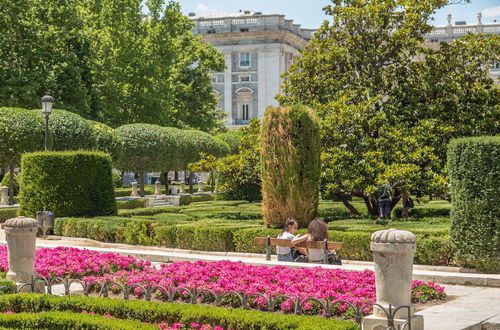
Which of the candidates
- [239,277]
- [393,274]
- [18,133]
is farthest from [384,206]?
[18,133]

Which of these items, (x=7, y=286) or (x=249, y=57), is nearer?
(x=7, y=286)

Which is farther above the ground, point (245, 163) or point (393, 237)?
point (245, 163)

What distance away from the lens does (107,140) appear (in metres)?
38.8

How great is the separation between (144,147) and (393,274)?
34765 mm

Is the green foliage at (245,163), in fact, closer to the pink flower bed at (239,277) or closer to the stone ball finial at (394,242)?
the pink flower bed at (239,277)

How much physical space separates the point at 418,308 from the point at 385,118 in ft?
41.1

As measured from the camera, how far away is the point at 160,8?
51500 millimetres

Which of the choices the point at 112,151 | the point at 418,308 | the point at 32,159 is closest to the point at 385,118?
the point at 32,159

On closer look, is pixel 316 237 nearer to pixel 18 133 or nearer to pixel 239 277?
pixel 239 277

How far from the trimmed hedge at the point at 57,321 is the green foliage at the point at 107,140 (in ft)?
93.1

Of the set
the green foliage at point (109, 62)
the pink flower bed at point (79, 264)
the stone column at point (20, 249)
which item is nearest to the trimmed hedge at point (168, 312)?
the stone column at point (20, 249)

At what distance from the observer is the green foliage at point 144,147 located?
42.6 metres

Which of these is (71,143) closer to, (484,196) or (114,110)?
(114,110)

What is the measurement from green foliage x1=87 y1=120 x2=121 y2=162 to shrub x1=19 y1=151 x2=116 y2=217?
45.6 ft
